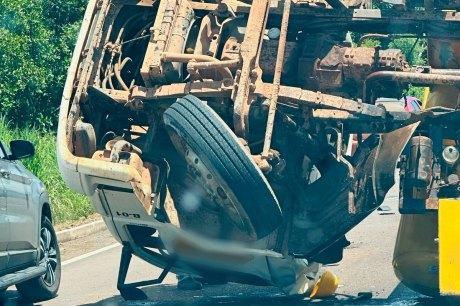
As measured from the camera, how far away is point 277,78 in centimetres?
710

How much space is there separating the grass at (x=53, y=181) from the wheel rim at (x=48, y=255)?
534cm

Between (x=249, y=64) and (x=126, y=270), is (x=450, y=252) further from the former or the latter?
(x=126, y=270)

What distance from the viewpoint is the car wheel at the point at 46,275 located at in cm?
874

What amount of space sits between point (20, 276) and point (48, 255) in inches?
55.8

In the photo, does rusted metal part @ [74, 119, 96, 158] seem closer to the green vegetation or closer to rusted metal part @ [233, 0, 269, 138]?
rusted metal part @ [233, 0, 269, 138]

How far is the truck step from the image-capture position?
24.5 ft

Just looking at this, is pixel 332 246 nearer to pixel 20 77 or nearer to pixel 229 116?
pixel 229 116

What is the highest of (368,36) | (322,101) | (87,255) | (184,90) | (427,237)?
(368,36)

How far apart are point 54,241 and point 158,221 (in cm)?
232

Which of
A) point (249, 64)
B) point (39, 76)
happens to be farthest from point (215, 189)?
point (39, 76)

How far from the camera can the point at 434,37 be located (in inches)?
304

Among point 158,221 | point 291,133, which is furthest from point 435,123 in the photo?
point 158,221

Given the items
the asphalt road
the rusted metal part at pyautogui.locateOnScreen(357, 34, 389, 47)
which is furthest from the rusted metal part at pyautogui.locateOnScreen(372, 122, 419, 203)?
the asphalt road

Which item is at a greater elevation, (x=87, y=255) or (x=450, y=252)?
(x=450, y=252)
